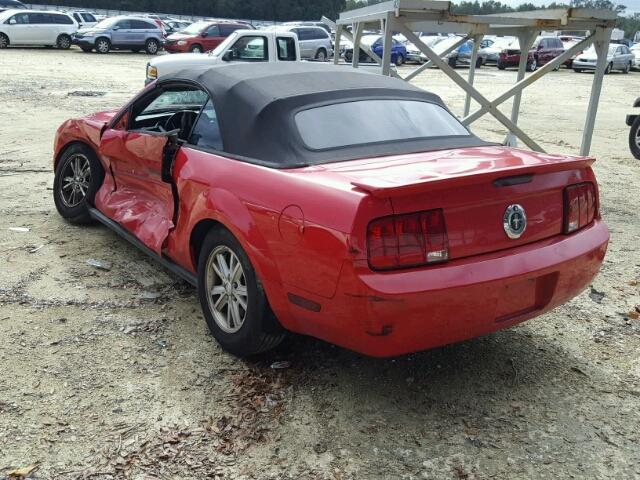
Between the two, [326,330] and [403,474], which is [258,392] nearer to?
[326,330]

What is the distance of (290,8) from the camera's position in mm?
78250

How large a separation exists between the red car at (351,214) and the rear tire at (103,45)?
26739mm

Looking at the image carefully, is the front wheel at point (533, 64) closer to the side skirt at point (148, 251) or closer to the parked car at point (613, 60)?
the parked car at point (613, 60)

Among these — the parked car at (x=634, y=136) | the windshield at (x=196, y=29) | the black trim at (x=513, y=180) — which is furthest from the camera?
the windshield at (x=196, y=29)

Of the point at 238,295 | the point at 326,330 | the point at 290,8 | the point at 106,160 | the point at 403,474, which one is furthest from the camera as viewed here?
the point at 290,8

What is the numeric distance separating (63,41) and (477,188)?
99.7 feet

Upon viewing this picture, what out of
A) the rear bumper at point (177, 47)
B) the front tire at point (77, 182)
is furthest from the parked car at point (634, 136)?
the rear bumper at point (177, 47)

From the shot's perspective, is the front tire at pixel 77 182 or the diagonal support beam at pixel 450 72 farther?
the diagonal support beam at pixel 450 72

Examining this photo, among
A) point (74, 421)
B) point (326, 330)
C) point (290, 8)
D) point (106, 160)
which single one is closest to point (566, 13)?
point (106, 160)

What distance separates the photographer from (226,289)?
355 centimetres

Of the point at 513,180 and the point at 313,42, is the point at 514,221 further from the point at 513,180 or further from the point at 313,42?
the point at 313,42

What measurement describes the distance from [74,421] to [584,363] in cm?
264

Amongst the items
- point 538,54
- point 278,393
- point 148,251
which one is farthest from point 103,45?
point 278,393

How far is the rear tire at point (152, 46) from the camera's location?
3013cm
